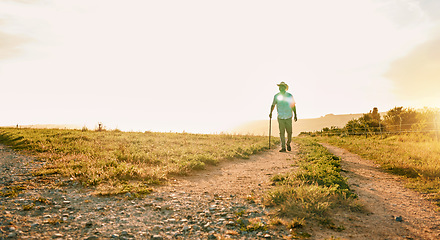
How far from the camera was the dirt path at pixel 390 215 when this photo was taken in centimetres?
407

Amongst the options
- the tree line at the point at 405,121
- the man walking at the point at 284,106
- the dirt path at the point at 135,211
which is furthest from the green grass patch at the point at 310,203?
the tree line at the point at 405,121

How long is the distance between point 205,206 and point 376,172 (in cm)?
704

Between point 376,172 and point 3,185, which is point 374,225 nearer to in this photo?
point 376,172

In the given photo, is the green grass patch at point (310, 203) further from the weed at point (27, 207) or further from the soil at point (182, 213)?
the weed at point (27, 207)

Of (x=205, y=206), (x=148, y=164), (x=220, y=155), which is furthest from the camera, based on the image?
(x=220, y=155)

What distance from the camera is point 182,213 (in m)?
4.83

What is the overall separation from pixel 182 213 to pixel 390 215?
407 centimetres

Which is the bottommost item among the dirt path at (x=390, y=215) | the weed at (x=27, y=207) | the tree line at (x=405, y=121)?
the dirt path at (x=390, y=215)

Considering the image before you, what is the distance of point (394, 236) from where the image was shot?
3977 mm

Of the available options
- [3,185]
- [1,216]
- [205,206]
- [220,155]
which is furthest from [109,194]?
[220,155]

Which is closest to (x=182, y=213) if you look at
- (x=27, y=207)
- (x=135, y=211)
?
(x=135, y=211)

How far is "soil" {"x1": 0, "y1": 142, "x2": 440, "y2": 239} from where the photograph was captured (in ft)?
13.1

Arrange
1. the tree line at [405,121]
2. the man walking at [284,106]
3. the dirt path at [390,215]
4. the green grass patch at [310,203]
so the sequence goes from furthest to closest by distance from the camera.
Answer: the tree line at [405,121]
the man walking at [284,106]
the green grass patch at [310,203]
the dirt path at [390,215]

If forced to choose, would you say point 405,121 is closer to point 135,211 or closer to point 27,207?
point 135,211
